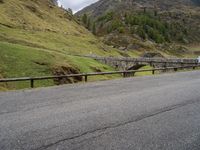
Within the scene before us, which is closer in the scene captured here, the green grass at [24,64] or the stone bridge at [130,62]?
the green grass at [24,64]

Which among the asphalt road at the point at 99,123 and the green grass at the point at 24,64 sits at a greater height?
the green grass at the point at 24,64

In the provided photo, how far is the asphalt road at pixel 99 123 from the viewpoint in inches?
321

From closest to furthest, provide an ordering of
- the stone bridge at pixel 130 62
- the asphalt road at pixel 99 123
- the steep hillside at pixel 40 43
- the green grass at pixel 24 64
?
the asphalt road at pixel 99 123 < the green grass at pixel 24 64 < the steep hillside at pixel 40 43 < the stone bridge at pixel 130 62

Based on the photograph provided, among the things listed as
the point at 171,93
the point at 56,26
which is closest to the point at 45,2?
the point at 56,26

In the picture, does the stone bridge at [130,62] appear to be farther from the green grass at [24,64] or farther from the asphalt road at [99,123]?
the asphalt road at [99,123]

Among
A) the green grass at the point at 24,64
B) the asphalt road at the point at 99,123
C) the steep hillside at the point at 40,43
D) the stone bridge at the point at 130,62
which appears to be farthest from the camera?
the stone bridge at the point at 130,62

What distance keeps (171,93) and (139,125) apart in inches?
303

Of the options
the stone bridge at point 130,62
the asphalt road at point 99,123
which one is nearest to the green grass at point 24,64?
the asphalt road at point 99,123

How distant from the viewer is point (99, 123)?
1008 cm

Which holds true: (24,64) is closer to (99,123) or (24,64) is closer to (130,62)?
(99,123)

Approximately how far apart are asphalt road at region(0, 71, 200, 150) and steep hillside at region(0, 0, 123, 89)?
39.1 ft

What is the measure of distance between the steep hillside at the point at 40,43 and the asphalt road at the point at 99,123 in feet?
39.1

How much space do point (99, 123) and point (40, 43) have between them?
235 ft

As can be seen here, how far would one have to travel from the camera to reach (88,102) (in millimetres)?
13969
